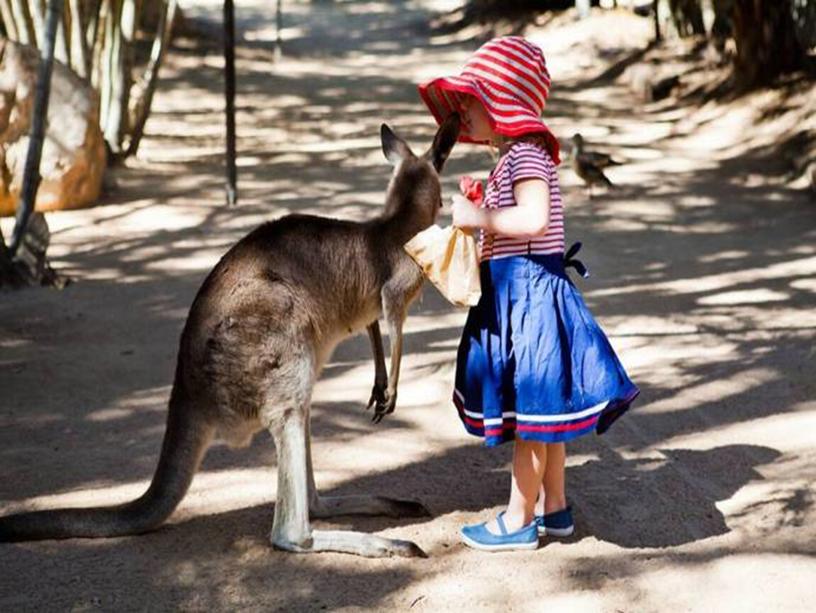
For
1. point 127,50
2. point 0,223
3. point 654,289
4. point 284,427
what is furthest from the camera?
point 127,50

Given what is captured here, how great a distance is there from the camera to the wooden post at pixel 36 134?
6.90m

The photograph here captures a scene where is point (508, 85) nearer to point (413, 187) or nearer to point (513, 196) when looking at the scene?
point (513, 196)

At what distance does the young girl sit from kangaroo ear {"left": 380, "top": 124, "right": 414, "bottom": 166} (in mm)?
168

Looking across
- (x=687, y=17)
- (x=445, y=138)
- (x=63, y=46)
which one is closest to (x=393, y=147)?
(x=445, y=138)

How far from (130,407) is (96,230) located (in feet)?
12.8

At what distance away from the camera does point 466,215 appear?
3.07 meters

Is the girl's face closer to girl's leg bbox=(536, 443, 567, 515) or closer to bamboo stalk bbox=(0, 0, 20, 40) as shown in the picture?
girl's leg bbox=(536, 443, 567, 515)

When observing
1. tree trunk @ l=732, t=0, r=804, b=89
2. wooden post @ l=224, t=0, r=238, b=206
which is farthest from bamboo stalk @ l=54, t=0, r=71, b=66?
tree trunk @ l=732, t=0, r=804, b=89

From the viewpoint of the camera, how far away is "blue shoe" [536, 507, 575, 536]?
11.1 ft

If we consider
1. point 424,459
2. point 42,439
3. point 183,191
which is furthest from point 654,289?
point 183,191

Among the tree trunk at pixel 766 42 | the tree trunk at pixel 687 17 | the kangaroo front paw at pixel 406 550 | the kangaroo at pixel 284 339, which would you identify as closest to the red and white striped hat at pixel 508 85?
the kangaroo at pixel 284 339

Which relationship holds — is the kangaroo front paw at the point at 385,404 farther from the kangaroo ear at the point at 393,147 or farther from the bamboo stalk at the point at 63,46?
the bamboo stalk at the point at 63,46

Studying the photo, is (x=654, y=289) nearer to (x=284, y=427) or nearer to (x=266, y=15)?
Result: (x=284, y=427)

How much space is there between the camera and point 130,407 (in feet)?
15.8
